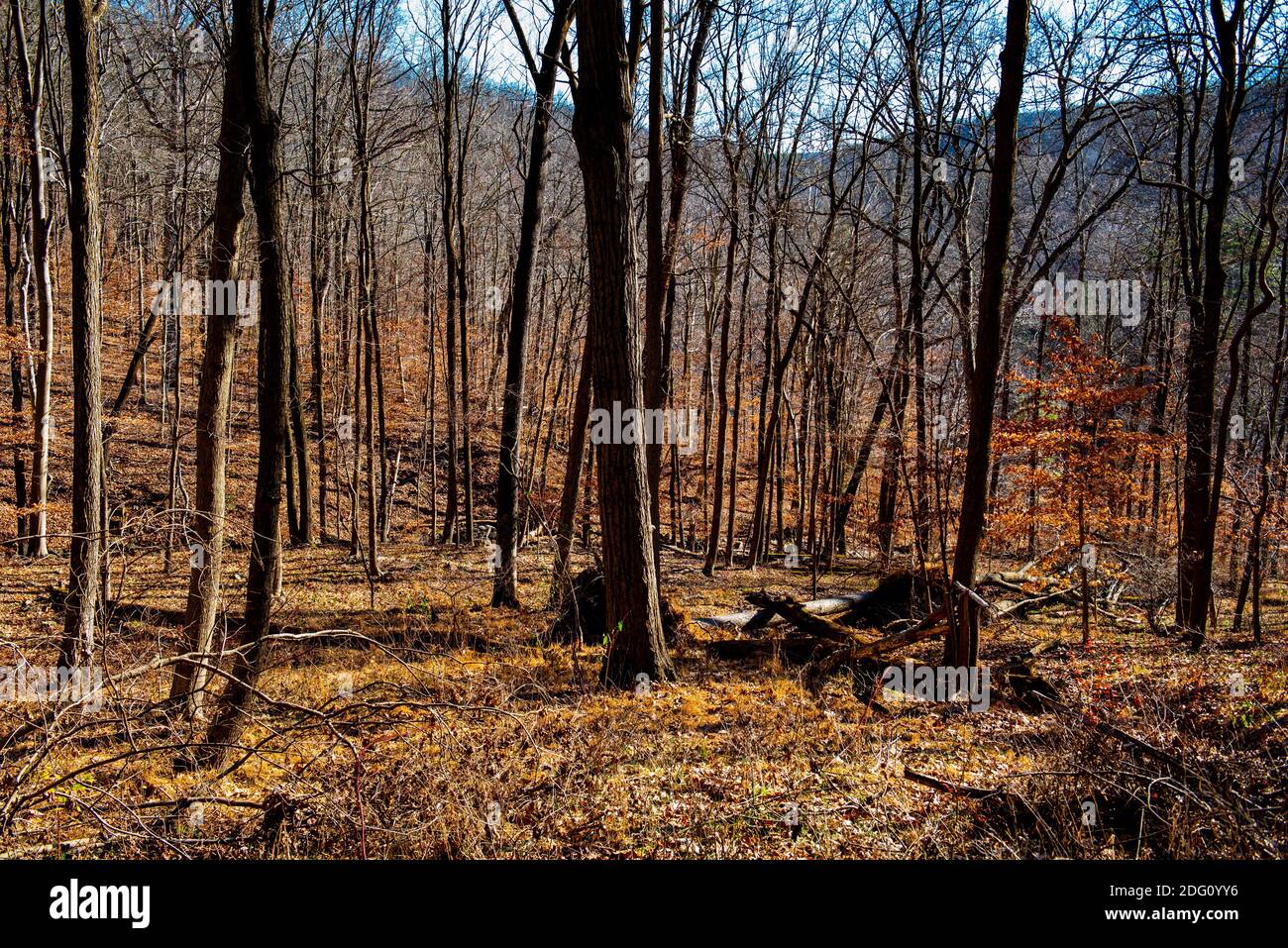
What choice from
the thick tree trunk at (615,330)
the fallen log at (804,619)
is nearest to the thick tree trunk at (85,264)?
the thick tree trunk at (615,330)

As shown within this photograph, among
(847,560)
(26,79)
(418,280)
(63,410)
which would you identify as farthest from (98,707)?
(418,280)

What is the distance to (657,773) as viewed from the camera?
4.85m

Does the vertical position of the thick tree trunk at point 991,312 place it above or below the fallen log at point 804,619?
above

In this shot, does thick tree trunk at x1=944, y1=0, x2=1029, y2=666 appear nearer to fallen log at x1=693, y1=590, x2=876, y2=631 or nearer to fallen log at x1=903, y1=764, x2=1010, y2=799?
fallen log at x1=903, y1=764, x2=1010, y2=799

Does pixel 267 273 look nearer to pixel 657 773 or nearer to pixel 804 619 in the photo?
pixel 657 773

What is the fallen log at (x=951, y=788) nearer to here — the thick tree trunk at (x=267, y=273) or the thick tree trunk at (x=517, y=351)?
the thick tree trunk at (x=267, y=273)

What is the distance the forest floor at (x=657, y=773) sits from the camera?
147 inches

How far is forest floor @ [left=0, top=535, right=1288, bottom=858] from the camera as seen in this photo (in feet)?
12.2

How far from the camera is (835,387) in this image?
849 inches

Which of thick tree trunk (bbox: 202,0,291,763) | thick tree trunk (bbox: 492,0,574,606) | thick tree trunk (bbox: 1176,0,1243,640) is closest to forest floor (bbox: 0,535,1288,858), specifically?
thick tree trunk (bbox: 202,0,291,763)

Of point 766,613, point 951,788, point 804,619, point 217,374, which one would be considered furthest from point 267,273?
point 766,613

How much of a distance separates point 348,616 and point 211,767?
246 inches

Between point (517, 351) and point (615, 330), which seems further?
point (517, 351)
